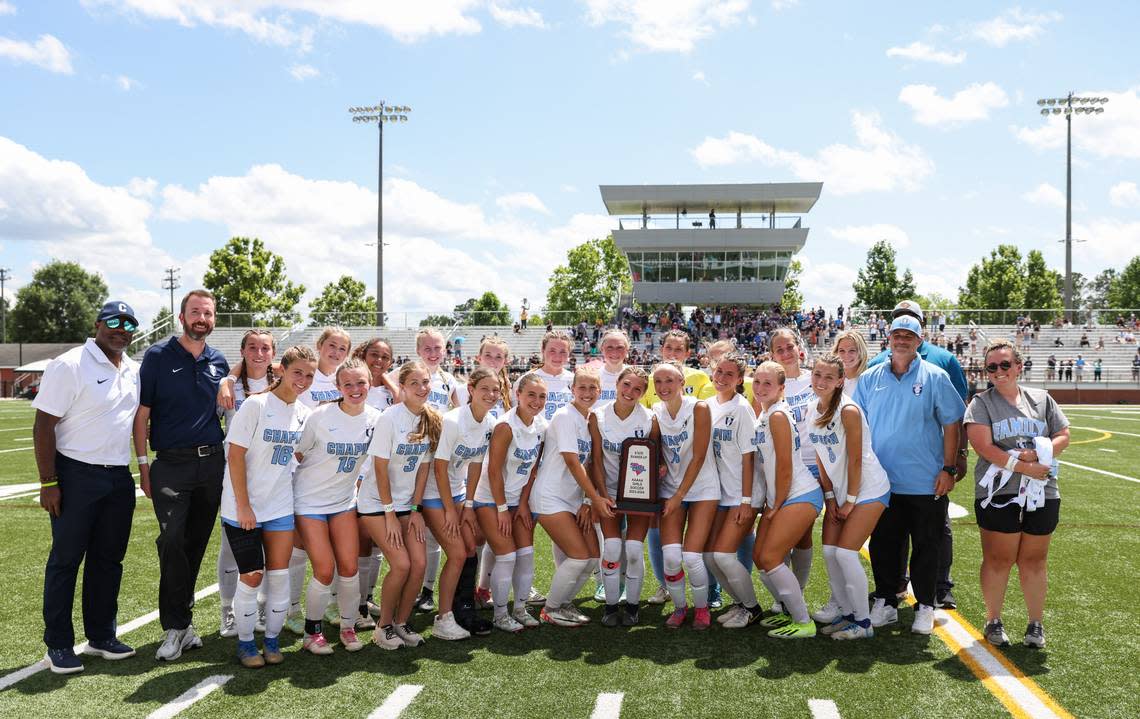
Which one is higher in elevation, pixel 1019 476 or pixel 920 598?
pixel 1019 476

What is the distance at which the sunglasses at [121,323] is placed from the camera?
14.8 ft

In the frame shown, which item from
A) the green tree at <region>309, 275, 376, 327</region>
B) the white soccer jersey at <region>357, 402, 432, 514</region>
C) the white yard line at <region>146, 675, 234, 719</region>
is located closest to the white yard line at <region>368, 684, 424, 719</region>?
the white yard line at <region>146, 675, 234, 719</region>

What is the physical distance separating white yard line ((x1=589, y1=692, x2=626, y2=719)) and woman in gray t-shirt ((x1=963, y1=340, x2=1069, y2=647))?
251cm

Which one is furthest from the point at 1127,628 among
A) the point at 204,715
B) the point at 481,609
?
the point at 204,715

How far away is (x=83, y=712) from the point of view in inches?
149

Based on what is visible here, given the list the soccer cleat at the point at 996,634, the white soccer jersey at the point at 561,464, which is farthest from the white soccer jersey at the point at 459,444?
the soccer cleat at the point at 996,634

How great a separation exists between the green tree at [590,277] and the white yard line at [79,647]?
212 ft

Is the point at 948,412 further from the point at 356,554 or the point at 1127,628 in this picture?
the point at 356,554

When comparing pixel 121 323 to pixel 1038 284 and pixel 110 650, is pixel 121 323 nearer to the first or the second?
pixel 110 650

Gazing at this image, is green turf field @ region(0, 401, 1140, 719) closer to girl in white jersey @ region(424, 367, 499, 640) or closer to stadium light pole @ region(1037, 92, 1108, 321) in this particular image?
girl in white jersey @ region(424, 367, 499, 640)

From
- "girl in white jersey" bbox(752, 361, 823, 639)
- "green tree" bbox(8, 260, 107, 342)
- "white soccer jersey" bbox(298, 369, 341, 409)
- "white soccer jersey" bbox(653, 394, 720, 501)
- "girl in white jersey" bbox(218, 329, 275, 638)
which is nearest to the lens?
"girl in white jersey" bbox(752, 361, 823, 639)

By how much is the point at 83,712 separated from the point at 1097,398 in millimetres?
39478

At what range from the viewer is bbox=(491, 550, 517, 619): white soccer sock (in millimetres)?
5059

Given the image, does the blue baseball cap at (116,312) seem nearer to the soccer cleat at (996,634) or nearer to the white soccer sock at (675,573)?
the white soccer sock at (675,573)
